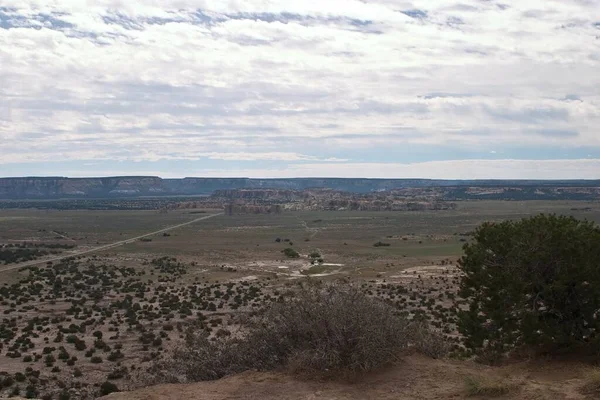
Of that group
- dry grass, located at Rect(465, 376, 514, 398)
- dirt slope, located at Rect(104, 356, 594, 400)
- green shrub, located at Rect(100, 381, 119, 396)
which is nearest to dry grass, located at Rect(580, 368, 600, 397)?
dirt slope, located at Rect(104, 356, 594, 400)

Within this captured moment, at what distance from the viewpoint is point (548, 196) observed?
183 metres

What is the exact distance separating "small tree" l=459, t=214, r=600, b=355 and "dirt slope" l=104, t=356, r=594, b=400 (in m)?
0.77

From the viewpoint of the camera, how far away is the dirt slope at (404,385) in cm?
908

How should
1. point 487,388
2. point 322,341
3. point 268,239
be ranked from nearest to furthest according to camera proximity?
point 487,388 < point 322,341 < point 268,239

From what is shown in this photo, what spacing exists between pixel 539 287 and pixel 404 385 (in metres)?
3.78

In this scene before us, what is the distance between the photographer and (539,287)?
37.1ft

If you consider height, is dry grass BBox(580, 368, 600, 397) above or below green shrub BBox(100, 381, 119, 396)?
above

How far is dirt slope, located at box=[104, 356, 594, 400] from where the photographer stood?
29.8 ft

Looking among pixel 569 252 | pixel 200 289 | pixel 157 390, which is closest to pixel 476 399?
pixel 569 252

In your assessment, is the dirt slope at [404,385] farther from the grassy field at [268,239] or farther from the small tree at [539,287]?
the grassy field at [268,239]

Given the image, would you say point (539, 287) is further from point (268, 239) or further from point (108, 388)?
point (268, 239)

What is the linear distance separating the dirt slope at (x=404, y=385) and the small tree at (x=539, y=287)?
30.3 inches

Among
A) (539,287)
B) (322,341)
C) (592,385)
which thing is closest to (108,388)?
(322,341)

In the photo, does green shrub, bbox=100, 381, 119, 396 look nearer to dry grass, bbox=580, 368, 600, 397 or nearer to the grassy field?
dry grass, bbox=580, 368, 600, 397
